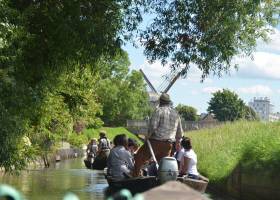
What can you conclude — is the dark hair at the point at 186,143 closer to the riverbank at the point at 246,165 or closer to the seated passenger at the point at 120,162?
the seated passenger at the point at 120,162

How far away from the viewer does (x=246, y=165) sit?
1738cm

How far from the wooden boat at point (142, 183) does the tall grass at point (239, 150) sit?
254 centimetres

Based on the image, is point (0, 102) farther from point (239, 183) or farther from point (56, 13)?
point (239, 183)

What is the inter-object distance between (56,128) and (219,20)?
16.1 metres

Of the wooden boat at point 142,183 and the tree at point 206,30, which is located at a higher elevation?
the tree at point 206,30

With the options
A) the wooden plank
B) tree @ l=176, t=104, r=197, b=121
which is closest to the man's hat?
the wooden plank

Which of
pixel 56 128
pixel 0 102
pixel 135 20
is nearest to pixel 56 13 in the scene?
pixel 135 20

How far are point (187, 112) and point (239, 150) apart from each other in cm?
12850

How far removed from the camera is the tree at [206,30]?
14312mm

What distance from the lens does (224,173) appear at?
20438 mm

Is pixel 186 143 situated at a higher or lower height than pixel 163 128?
lower

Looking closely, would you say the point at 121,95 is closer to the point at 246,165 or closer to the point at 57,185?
the point at 57,185

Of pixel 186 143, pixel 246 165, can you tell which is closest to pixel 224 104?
pixel 246 165

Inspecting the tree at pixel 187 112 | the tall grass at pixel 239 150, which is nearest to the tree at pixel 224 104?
the tree at pixel 187 112
